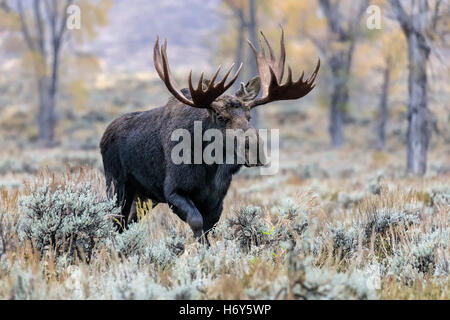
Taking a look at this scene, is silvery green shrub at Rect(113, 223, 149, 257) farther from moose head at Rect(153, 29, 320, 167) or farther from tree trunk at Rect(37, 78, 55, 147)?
tree trunk at Rect(37, 78, 55, 147)

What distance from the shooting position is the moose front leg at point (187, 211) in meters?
4.58

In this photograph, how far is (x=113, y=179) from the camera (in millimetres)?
5977

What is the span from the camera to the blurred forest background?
12578 mm

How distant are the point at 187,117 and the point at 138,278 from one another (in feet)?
8.09

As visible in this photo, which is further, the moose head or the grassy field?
the moose head

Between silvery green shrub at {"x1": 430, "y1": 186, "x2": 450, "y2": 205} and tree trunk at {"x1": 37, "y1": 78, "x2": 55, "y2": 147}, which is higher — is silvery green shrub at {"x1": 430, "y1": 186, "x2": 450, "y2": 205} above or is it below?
below

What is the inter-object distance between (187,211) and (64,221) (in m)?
1.12

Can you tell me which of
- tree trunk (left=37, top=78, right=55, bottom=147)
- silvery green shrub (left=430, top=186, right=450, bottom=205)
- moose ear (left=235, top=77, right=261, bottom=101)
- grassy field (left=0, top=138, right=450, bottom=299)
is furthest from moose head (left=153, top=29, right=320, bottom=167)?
tree trunk (left=37, top=78, right=55, bottom=147)

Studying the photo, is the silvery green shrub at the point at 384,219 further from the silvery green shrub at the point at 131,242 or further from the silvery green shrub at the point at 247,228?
the silvery green shrub at the point at 131,242

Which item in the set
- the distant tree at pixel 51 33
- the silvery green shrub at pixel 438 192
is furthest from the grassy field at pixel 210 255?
the distant tree at pixel 51 33

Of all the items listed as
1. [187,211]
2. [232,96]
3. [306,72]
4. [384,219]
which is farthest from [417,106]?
[306,72]

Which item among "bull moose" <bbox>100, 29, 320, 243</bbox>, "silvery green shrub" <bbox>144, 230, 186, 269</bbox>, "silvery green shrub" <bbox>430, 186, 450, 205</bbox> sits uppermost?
"bull moose" <bbox>100, 29, 320, 243</bbox>

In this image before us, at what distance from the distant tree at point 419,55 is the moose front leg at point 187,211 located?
879 cm

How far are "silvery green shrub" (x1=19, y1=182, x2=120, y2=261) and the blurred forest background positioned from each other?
21.7 ft
